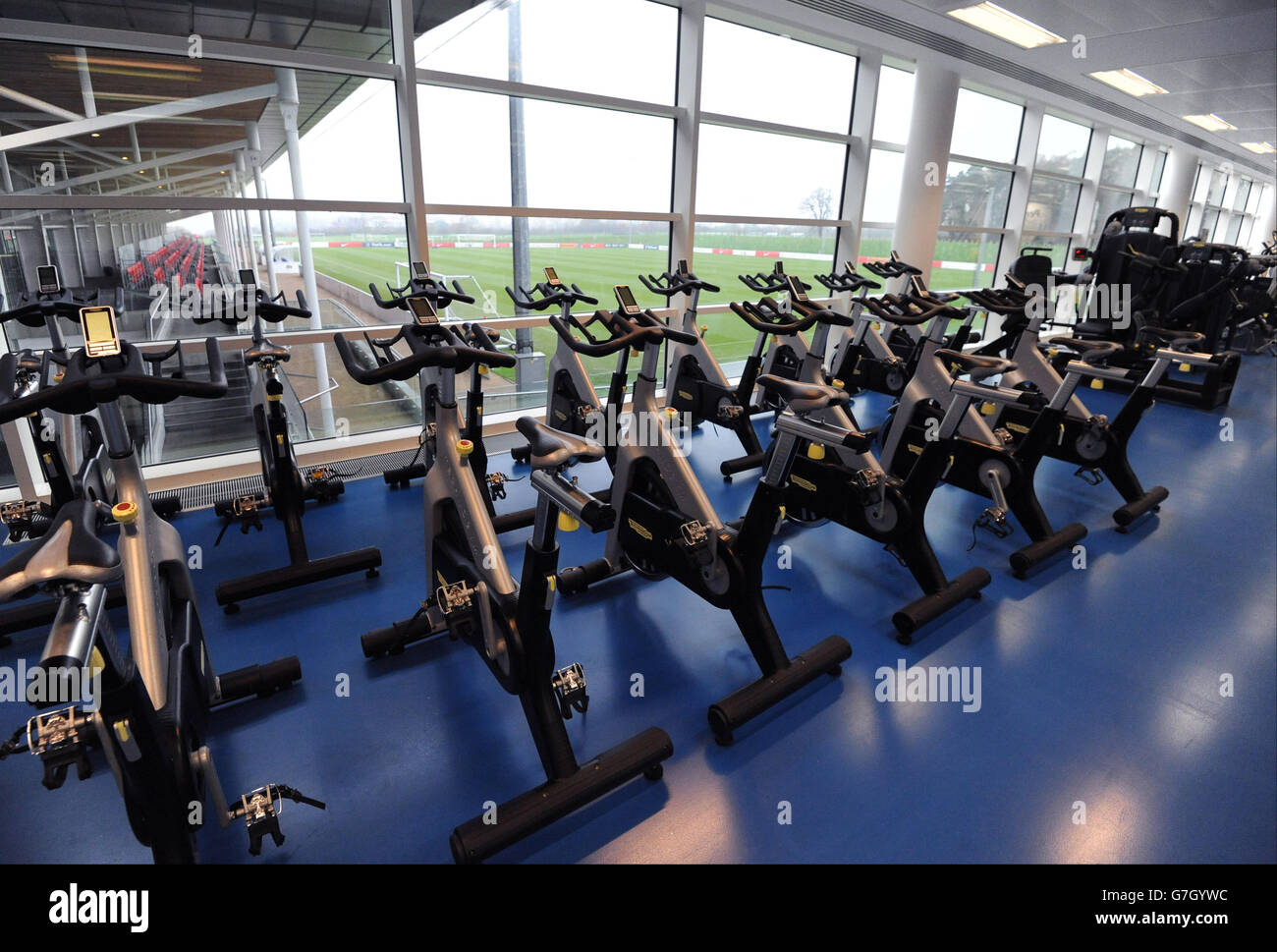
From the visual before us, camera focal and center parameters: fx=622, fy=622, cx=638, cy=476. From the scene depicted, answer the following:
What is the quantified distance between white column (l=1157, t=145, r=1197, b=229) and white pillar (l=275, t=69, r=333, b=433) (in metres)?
16.1

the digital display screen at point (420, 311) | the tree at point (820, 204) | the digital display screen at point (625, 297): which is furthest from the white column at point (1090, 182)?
the digital display screen at point (420, 311)

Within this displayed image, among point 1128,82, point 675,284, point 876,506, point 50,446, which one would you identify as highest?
point 1128,82

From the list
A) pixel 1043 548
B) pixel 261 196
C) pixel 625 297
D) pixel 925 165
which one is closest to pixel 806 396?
pixel 625 297

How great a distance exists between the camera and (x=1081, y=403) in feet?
13.7

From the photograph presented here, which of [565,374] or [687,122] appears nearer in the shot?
[565,374]

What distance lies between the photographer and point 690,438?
5215 mm

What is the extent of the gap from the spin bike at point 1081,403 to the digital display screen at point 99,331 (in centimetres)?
415

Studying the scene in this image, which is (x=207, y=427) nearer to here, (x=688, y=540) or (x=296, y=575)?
(x=296, y=575)

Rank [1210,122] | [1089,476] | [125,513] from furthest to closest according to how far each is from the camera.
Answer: [1210,122] → [1089,476] → [125,513]

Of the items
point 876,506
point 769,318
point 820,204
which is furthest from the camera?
point 820,204

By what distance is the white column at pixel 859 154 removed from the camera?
Result: 6652 millimetres

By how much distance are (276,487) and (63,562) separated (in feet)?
6.42

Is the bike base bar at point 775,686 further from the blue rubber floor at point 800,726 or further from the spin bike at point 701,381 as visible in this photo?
the spin bike at point 701,381
